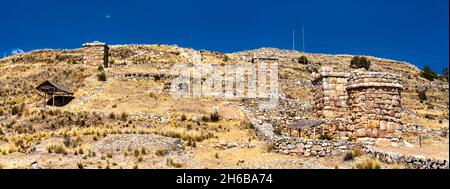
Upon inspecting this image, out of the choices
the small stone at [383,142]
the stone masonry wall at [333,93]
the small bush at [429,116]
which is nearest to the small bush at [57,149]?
the stone masonry wall at [333,93]

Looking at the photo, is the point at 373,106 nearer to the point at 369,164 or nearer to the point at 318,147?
the point at 318,147

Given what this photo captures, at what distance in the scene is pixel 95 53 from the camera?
37.3 meters

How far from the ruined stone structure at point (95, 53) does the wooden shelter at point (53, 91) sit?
8172 mm

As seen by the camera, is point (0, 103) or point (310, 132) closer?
point (310, 132)

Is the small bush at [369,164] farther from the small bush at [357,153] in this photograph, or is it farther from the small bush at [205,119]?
the small bush at [205,119]

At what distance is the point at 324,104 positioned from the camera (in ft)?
63.9

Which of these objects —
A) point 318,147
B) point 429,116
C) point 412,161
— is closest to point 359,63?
point 429,116

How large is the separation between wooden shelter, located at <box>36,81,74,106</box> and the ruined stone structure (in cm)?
817

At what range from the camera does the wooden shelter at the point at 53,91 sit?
27.3 meters

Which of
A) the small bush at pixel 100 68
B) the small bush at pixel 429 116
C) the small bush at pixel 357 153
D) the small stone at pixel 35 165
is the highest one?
the small bush at pixel 100 68

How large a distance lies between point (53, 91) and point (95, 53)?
10211mm
